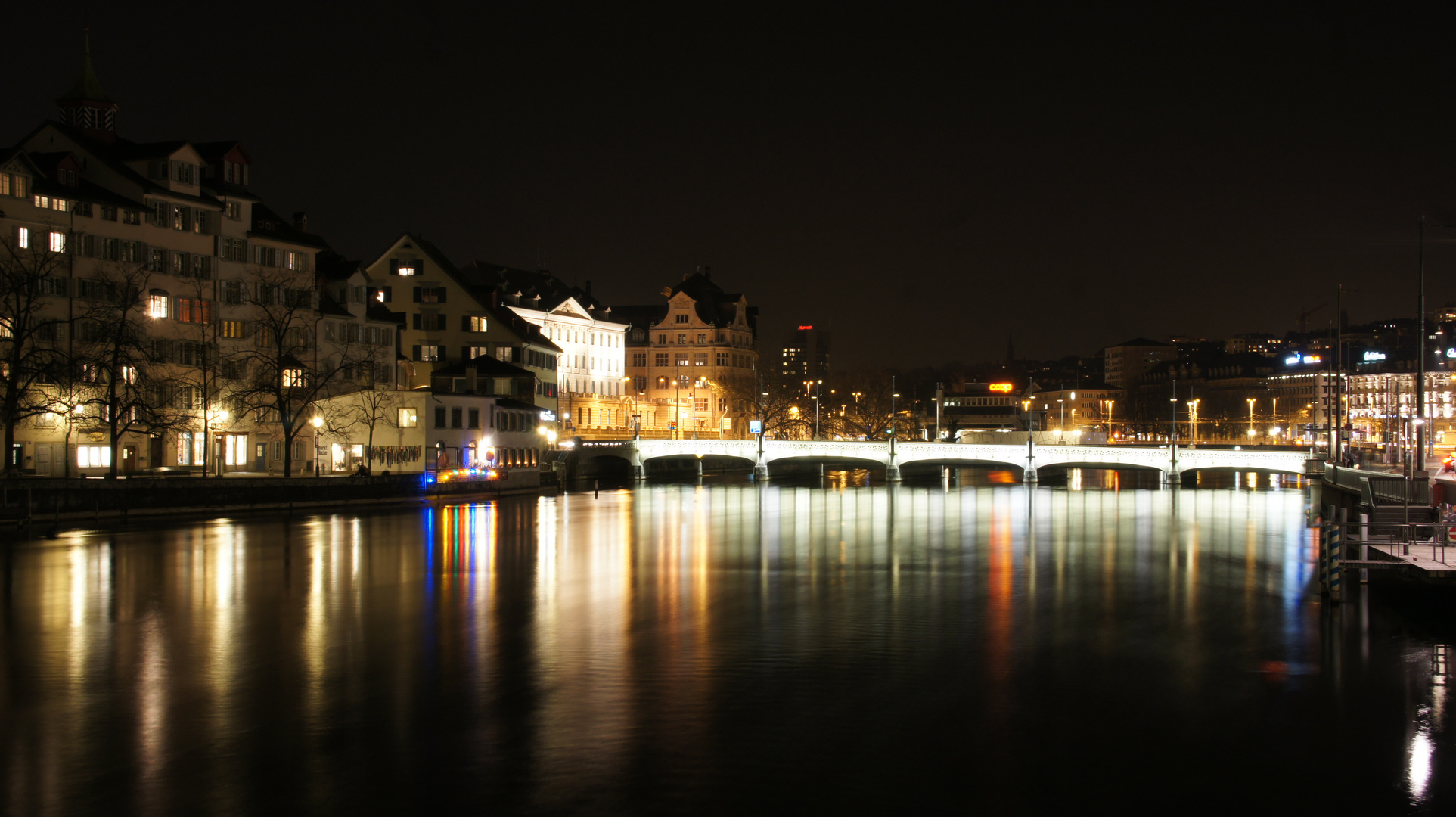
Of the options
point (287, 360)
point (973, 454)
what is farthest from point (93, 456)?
point (973, 454)

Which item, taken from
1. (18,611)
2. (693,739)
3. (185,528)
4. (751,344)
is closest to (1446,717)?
(693,739)

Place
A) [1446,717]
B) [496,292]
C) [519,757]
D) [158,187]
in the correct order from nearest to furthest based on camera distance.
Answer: [519,757], [1446,717], [158,187], [496,292]

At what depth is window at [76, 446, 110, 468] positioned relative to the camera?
197 feet

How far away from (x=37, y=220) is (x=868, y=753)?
54252 mm

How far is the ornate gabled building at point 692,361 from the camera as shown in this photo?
148 m

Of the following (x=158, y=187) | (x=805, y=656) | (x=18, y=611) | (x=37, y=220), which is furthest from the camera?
(x=158, y=187)

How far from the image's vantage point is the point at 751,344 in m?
160

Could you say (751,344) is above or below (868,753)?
above

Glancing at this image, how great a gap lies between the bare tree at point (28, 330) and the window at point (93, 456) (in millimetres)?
3431

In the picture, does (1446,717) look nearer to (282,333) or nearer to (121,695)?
(121,695)

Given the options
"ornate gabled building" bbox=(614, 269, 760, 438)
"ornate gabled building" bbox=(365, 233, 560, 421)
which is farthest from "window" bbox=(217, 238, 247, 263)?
"ornate gabled building" bbox=(614, 269, 760, 438)

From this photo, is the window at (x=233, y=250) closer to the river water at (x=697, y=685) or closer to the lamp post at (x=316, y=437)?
the lamp post at (x=316, y=437)

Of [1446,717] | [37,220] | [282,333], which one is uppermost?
[37,220]

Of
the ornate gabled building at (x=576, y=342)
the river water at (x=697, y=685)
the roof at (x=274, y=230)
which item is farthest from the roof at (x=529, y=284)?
the river water at (x=697, y=685)
